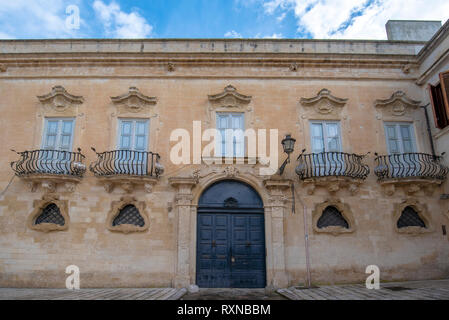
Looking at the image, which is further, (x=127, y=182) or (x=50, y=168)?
(x=50, y=168)

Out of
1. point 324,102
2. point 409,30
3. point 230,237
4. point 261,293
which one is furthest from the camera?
point 409,30

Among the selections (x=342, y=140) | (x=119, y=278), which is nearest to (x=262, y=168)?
(x=342, y=140)

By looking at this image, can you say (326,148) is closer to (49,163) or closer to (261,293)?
(261,293)

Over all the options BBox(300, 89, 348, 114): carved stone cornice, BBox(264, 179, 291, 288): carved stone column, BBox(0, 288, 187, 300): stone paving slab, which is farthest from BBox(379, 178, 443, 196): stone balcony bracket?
BBox(0, 288, 187, 300): stone paving slab

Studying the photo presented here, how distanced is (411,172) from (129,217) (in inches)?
375

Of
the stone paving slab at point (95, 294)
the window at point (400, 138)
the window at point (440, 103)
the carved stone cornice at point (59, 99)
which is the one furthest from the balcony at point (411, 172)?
the carved stone cornice at point (59, 99)

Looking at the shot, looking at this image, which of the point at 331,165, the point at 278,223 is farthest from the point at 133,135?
the point at 331,165

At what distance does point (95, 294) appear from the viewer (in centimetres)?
827

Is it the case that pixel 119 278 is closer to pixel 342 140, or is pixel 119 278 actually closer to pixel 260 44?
pixel 342 140

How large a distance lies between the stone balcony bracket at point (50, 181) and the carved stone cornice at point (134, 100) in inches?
117

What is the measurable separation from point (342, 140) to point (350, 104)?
1.49m

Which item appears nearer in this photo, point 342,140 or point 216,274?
point 216,274

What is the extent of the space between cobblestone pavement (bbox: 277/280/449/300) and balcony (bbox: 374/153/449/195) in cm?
293

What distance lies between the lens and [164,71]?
11.6m
